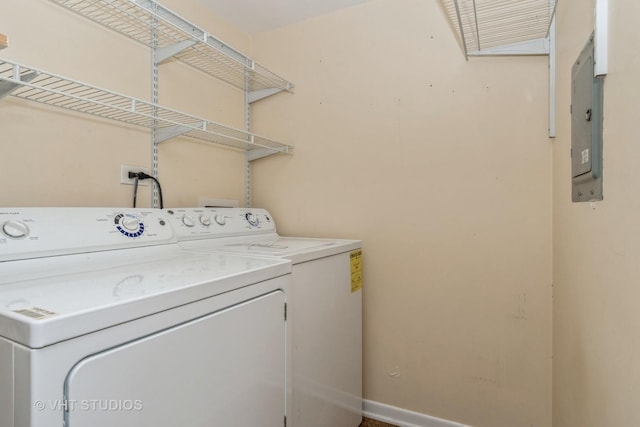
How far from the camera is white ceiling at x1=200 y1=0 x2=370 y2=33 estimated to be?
6.05ft

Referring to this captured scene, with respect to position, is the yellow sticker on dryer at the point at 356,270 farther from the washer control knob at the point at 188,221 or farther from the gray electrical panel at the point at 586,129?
the gray electrical panel at the point at 586,129

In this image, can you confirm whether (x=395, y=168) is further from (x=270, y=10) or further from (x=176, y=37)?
(x=176, y=37)

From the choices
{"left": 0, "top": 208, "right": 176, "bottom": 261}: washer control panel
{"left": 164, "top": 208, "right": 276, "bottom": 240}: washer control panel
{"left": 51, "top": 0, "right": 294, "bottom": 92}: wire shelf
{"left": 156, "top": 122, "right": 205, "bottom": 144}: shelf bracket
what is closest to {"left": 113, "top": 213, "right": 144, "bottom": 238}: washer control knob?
{"left": 0, "top": 208, "right": 176, "bottom": 261}: washer control panel

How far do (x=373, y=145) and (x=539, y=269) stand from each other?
3.20 feet

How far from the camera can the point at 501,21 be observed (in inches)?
55.2

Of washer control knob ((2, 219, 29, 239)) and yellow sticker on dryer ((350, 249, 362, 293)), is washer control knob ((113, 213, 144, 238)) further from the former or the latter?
yellow sticker on dryer ((350, 249, 362, 293))

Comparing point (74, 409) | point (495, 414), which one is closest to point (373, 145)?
point (495, 414)

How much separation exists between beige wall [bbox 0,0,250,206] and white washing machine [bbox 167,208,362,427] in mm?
296

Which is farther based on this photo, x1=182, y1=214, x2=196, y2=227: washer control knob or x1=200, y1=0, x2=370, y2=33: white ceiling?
x1=200, y1=0, x2=370, y2=33: white ceiling

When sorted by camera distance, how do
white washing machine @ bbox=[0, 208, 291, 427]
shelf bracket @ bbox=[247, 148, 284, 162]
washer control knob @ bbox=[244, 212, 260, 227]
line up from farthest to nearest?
shelf bracket @ bbox=[247, 148, 284, 162], washer control knob @ bbox=[244, 212, 260, 227], white washing machine @ bbox=[0, 208, 291, 427]

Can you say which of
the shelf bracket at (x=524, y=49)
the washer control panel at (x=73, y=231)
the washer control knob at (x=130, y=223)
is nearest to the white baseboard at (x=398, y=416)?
the washer control panel at (x=73, y=231)

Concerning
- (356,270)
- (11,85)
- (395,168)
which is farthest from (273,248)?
(11,85)

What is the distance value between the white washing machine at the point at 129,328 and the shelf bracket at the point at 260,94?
1144 mm

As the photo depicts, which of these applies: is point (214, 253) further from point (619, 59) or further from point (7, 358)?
point (619, 59)
